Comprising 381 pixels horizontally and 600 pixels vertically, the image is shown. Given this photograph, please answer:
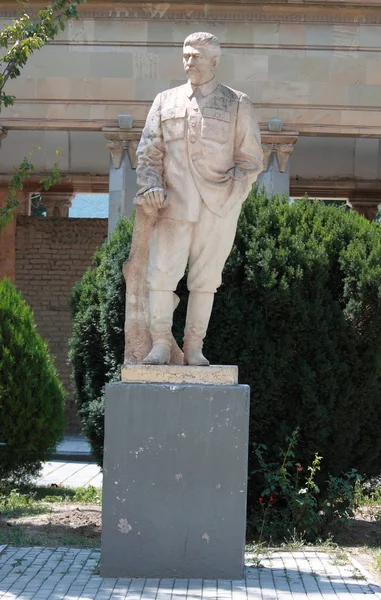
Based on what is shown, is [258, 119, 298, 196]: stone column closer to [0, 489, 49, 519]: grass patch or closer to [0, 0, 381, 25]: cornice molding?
[0, 0, 381, 25]: cornice molding

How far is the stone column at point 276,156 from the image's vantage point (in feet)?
55.0

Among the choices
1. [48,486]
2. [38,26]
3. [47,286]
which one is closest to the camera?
[38,26]

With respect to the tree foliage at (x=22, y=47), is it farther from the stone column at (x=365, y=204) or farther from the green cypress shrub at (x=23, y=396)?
the stone column at (x=365, y=204)

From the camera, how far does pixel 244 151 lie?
6.99 metres

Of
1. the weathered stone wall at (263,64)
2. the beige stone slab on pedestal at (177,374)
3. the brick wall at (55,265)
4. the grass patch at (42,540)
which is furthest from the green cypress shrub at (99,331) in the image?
the brick wall at (55,265)

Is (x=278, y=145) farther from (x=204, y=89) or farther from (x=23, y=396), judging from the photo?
(x=204, y=89)

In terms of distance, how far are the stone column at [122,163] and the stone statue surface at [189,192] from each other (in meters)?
9.83

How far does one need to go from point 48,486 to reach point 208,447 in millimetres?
5566

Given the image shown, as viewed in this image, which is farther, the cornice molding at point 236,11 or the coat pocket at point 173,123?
the cornice molding at point 236,11

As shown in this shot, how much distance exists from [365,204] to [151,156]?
1618cm

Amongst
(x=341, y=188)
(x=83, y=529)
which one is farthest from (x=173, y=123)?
(x=341, y=188)

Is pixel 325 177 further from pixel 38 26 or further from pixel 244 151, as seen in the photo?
pixel 244 151

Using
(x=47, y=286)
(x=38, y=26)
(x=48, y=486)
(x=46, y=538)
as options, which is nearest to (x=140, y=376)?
(x=46, y=538)

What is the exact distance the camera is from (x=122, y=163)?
16.9 meters
